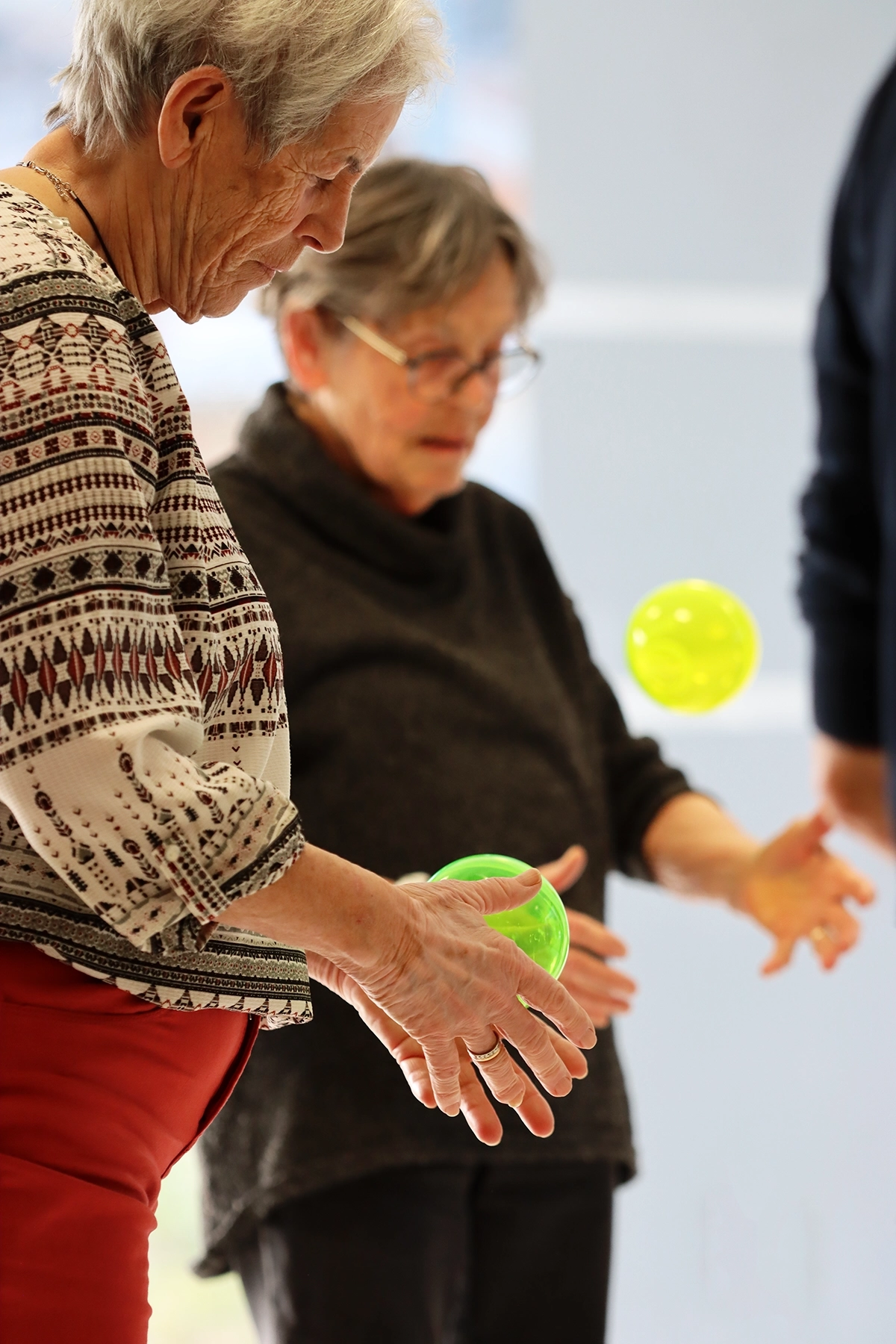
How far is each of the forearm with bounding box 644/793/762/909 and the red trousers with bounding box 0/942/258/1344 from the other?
794 mm

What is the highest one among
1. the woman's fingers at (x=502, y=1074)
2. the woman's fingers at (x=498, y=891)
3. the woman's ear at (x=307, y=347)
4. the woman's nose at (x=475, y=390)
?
the woman's ear at (x=307, y=347)

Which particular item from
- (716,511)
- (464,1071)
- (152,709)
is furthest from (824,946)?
(716,511)

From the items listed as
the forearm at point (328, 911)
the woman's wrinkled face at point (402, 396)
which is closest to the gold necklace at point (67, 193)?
the forearm at point (328, 911)

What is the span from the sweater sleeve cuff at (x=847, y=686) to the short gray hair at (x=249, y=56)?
0.61m

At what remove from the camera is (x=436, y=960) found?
837mm

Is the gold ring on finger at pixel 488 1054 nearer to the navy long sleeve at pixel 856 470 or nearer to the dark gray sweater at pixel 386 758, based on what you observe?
the navy long sleeve at pixel 856 470

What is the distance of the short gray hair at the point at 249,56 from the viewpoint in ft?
2.83

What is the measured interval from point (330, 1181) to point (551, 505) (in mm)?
1601

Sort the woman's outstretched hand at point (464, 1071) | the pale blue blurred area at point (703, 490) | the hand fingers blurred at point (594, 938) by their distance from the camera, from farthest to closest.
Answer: the pale blue blurred area at point (703, 490)
the hand fingers blurred at point (594, 938)
the woman's outstretched hand at point (464, 1071)

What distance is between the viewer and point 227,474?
1482 millimetres

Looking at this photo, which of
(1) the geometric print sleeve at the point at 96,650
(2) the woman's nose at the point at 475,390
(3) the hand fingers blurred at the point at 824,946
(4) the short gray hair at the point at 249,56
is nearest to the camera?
(1) the geometric print sleeve at the point at 96,650

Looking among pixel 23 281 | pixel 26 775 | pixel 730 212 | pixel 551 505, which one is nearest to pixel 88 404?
pixel 23 281

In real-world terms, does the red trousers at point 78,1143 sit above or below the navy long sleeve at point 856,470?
below

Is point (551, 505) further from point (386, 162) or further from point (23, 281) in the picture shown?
point (23, 281)
